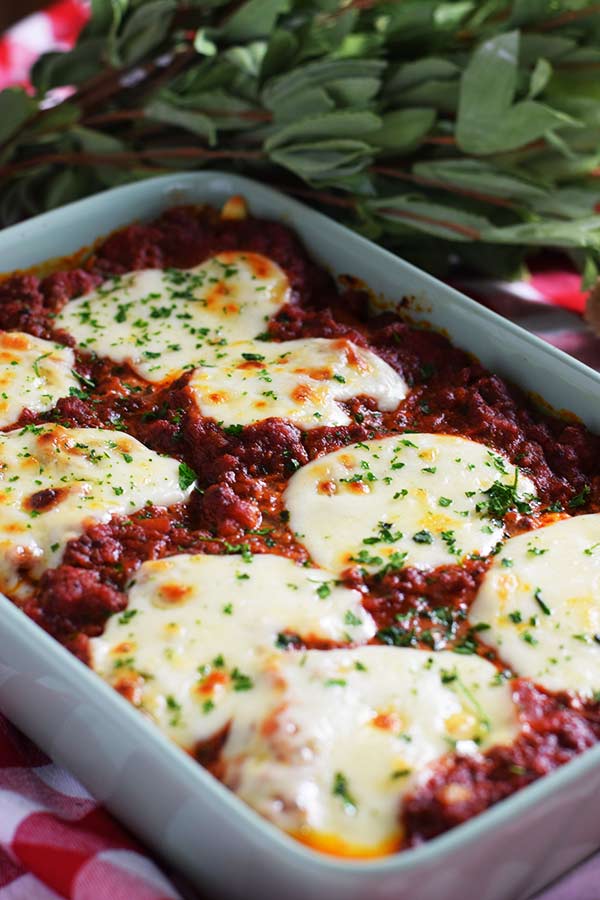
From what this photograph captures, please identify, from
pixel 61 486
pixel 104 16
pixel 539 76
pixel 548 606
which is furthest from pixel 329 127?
pixel 548 606

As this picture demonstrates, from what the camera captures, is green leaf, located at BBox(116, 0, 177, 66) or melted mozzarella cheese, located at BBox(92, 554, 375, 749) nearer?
melted mozzarella cheese, located at BBox(92, 554, 375, 749)

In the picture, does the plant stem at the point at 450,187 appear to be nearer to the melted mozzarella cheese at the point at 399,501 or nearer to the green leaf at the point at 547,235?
the green leaf at the point at 547,235

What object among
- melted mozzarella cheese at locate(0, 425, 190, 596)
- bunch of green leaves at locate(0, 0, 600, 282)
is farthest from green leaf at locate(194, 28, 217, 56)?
melted mozzarella cheese at locate(0, 425, 190, 596)

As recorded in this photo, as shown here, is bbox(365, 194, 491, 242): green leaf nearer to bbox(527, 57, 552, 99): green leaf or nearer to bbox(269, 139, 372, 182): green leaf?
bbox(269, 139, 372, 182): green leaf

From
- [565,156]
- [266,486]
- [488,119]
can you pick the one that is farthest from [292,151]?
[266,486]

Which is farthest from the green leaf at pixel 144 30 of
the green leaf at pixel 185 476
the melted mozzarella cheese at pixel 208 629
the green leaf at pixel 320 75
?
the melted mozzarella cheese at pixel 208 629

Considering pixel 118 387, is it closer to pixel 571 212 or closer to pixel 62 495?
pixel 62 495

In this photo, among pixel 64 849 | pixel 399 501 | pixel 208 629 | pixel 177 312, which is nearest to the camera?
pixel 64 849

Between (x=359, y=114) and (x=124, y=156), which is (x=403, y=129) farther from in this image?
(x=124, y=156)
